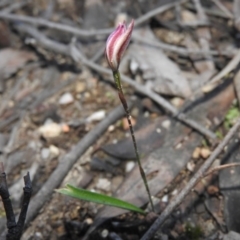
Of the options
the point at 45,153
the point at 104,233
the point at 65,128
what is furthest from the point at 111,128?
the point at 104,233

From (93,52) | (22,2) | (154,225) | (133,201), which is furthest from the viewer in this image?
(22,2)

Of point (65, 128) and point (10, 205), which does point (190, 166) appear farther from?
point (10, 205)

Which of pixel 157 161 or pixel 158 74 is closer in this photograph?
pixel 157 161

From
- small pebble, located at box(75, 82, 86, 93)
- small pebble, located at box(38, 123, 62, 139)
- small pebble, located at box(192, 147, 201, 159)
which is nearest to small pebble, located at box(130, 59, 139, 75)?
small pebble, located at box(75, 82, 86, 93)

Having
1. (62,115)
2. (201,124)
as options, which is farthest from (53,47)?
(201,124)

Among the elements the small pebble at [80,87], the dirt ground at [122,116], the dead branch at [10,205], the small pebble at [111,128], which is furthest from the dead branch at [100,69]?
the dead branch at [10,205]

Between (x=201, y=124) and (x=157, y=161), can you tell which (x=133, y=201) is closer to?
(x=157, y=161)
